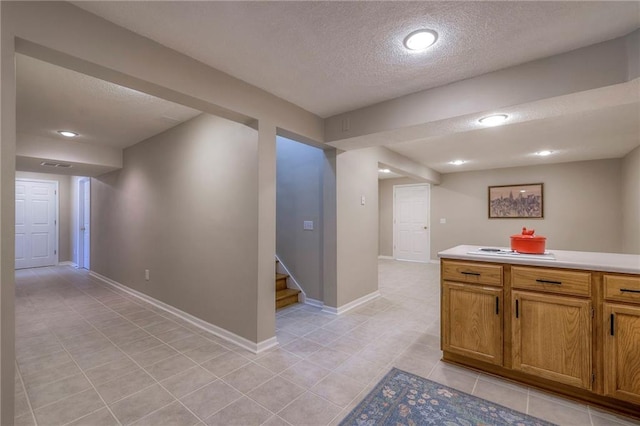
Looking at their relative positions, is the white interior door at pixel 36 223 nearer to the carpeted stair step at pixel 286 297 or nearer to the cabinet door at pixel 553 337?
the carpeted stair step at pixel 286 297

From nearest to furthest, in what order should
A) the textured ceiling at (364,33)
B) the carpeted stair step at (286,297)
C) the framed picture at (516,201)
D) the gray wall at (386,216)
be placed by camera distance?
the textured ceiling at (364,33) < the carpeted stair step at (286,297) < the framed picture at (516,201) < the gray wall at (386,216)

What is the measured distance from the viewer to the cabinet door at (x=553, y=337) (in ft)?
5.90

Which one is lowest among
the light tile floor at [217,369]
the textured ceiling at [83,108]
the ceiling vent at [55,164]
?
the light tile floor at [217,369]

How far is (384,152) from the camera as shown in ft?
15.0

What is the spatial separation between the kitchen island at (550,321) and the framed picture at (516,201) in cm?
467

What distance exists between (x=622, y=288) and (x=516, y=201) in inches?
211

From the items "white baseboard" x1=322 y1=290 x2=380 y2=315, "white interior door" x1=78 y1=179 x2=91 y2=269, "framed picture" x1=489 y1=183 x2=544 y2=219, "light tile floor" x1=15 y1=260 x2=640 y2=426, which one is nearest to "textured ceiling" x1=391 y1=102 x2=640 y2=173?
"framed picture" x1=489 y1=183 x2=544 y2=219

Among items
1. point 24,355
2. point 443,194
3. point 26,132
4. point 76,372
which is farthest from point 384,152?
point 26,132

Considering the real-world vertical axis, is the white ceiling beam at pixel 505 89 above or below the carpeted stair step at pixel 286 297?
above

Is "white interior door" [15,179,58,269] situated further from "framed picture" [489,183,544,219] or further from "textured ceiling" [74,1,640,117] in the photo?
"framed picture" [489,183,544,219]

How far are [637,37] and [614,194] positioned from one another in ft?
17.0

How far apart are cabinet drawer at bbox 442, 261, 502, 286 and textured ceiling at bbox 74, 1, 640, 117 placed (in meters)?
1.55

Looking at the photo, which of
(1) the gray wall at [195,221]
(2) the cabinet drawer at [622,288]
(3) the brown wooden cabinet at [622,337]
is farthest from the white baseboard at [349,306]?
(2) the cabinet drawer at [622,288]

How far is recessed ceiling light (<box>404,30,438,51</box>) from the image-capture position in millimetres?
1734
